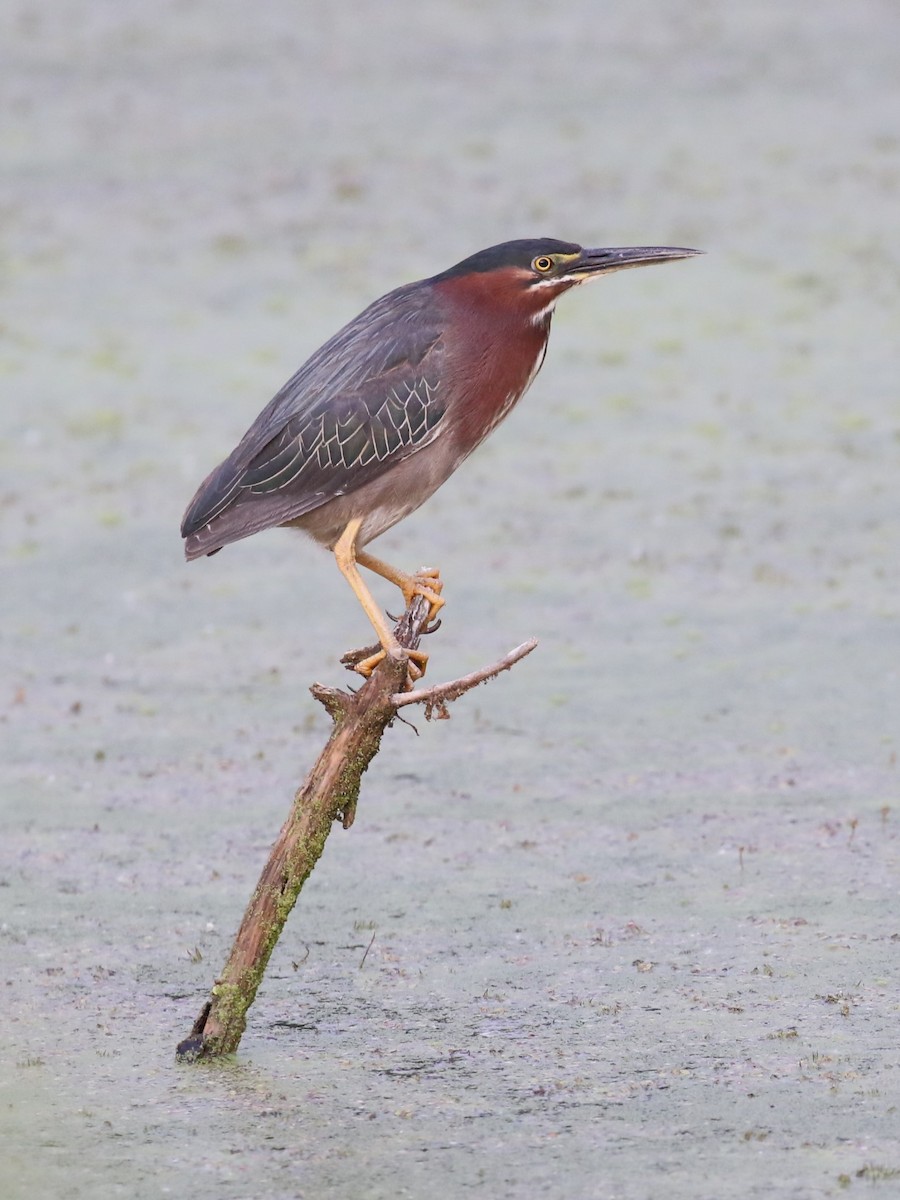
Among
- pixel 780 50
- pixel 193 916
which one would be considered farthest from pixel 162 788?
pixel 780 50

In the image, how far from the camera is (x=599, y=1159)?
4164 millimetres

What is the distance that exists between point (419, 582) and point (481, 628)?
267cm

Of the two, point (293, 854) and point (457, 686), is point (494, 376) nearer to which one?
point (457, 686)

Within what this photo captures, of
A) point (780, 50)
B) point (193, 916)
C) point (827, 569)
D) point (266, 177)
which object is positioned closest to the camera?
point (193, 916)

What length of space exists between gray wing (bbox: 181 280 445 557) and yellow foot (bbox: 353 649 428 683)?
18.8 inches

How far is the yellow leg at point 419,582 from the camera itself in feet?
15.8

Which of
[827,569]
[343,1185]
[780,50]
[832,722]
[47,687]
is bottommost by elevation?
[343,1185]

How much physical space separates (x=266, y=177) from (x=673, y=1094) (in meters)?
9.50

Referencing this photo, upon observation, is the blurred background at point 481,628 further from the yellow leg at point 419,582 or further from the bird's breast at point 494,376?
the bird's breast at point 494,376

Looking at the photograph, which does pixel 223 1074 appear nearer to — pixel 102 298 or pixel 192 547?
pixel 192 547

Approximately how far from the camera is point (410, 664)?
4613 mm

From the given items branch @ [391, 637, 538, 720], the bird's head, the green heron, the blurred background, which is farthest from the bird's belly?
the blurred background

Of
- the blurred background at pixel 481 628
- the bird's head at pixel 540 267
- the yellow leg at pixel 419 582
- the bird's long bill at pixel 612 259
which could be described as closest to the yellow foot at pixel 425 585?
the yellow leg at pixel 419 582

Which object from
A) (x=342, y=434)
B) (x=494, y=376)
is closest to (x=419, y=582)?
(x=342, y=434)
